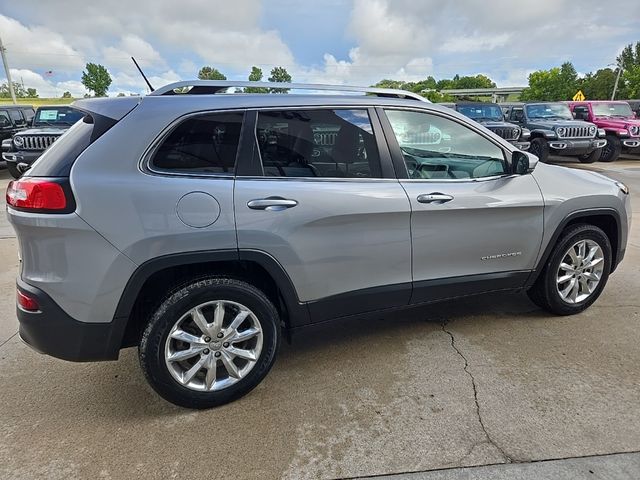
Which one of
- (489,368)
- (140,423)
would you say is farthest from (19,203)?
(489,368)

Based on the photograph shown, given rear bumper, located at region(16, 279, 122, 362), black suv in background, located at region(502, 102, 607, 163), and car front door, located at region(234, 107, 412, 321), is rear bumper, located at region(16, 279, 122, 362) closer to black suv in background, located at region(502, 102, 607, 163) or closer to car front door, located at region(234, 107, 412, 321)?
car front door, located at region(234, 107, 412, 321)

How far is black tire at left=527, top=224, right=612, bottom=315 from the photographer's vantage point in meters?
3.53

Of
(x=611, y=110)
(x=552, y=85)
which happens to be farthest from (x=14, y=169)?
(x=552, y=85)

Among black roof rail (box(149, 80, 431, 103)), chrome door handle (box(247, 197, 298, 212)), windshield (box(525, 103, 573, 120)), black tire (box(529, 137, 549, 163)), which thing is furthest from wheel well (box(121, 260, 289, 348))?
windshield (box(525, 103, 573, 120))

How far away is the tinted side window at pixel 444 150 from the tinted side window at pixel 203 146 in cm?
113

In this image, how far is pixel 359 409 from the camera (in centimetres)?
259

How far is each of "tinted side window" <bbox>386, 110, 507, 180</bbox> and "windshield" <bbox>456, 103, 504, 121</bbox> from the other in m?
13.1

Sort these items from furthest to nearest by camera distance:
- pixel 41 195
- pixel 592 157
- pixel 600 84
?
pixel 600 84, pixel 592 157, pixel 41 195

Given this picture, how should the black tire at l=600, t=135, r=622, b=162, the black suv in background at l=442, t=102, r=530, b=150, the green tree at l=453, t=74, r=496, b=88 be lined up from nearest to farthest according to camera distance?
1. the black suv in background at l=442, t=102, r=530, b=150
2. the black tire at l=600, t=135, r=622, b=162
3. the green tree at l=453, t=74, r=496, b=88

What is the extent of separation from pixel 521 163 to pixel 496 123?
1226cm

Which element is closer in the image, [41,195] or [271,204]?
[41,195]

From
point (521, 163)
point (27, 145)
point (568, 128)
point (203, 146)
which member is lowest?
point (568, 128)

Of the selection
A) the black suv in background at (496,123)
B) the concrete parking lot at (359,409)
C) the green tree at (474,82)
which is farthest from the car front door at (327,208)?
the green tree at (474,82)

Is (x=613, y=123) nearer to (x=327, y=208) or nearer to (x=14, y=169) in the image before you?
(x=327, y=208)
